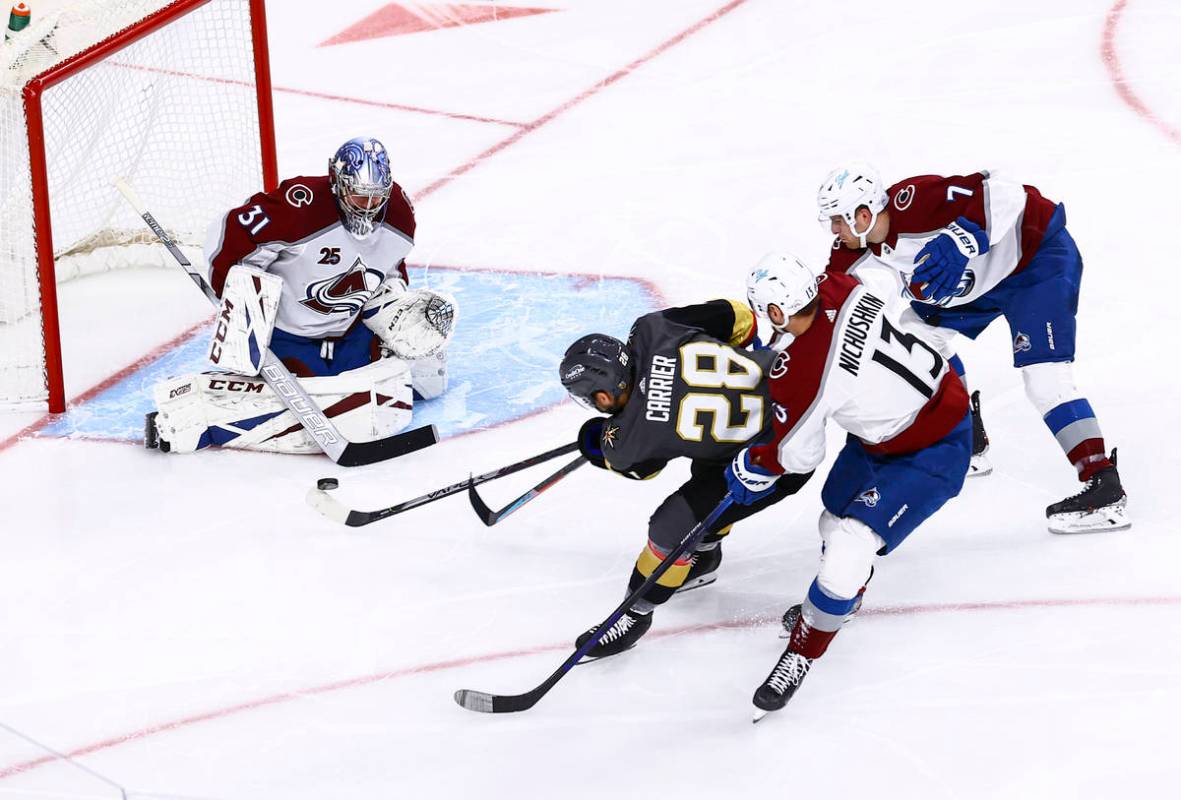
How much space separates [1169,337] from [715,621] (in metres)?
1.92

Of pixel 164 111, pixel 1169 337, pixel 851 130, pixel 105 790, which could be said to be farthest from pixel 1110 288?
pixel 105 790

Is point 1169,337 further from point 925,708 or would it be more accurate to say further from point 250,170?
point 250,170

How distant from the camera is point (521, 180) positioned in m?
6.02

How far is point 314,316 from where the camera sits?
4391 mm

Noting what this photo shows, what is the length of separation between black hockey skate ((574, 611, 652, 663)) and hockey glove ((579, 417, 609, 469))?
338mm

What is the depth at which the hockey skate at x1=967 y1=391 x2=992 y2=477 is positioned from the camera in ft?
13.1

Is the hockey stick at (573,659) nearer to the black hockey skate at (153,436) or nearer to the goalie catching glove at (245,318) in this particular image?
the goalie catching glove at (245,318)

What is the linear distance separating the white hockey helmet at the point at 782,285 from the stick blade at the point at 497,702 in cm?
90

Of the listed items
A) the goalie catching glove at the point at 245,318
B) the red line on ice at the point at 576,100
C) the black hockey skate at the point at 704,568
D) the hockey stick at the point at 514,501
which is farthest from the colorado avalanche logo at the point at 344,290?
the red line on ice at the point at 576,100

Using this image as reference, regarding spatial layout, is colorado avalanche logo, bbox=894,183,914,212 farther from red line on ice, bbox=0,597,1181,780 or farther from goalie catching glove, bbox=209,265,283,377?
→ goalie catching glove, bbox=209,265,283,377

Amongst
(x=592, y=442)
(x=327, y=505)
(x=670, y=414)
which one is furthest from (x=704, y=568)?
(x=327, y=505)

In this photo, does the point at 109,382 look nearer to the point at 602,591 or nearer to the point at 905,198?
the point at 602,591

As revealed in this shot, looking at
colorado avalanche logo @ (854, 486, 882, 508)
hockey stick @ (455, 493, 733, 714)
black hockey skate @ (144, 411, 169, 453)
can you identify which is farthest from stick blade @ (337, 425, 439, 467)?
colorado avalanche logo @ (854, 486, 882, 508)

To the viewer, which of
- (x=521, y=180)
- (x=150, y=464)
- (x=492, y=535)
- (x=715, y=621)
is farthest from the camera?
(x=521, y=180)
